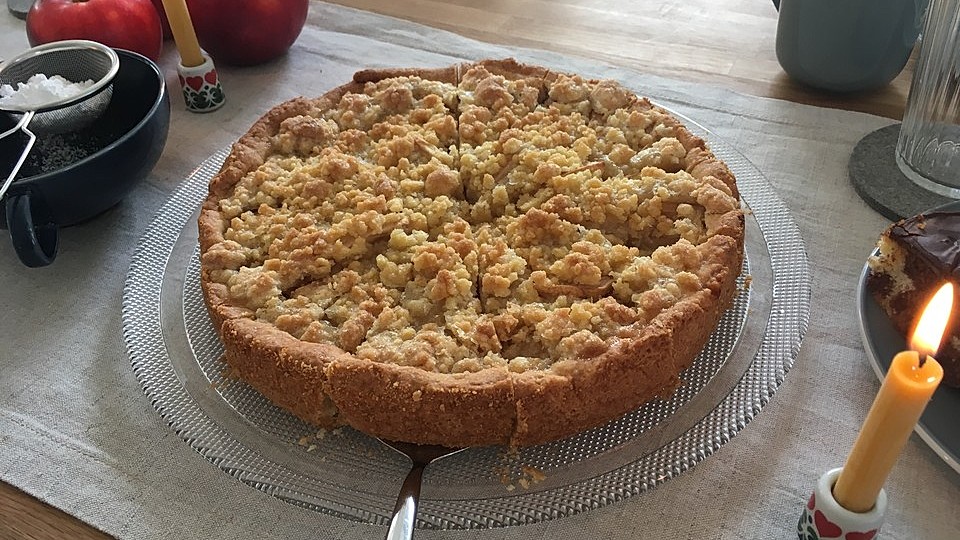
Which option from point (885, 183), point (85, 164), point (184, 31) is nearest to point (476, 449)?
point (85, 164)

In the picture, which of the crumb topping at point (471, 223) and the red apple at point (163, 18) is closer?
the crumb topping at point (471, 223)

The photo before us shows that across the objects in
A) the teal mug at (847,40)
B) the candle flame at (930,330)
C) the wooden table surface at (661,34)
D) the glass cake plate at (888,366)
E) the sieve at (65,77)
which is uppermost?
the candle flame at (930,330)

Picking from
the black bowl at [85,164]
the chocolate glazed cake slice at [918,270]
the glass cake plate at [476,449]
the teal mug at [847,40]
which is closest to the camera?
the glass cake plate at [476,449]

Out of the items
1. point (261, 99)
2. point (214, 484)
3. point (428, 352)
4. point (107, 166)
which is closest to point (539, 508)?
point (428, 352)

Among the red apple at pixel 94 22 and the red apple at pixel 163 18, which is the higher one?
the red apple at pixel 94 22

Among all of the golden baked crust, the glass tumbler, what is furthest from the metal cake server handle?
the glass tumbler

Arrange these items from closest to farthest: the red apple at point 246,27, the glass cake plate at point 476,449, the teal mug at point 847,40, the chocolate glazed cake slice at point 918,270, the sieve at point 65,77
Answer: the glass cake plate at point 476,449 → the chocolate glazed cake slice at point 918,270 → the sieve at point 65,77 → the teal mug at point 847,40 → the red apple at point 246,27

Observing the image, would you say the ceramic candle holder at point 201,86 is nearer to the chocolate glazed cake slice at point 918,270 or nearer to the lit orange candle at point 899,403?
the chocolate glazed cake slice at point 918,270

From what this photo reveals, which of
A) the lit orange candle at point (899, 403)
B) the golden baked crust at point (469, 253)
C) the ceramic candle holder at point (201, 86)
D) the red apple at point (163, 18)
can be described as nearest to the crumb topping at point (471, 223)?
the golden baked crust at point (469, 253)
